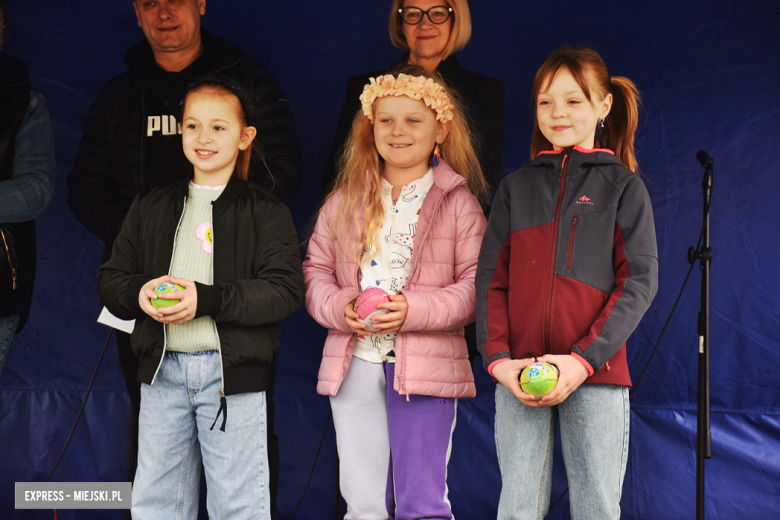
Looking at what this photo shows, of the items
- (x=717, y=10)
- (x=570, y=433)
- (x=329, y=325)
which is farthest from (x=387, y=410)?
(x=717, y=10)

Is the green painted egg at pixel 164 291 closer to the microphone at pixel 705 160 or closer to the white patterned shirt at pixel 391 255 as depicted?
the white patterned shirt at pixel 391 255

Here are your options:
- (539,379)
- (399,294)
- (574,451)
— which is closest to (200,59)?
(399,294)

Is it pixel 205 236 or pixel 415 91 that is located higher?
pixel 415 91

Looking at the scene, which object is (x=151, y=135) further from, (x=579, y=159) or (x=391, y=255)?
(x=579, y=159)

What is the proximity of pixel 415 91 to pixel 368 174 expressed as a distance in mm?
351

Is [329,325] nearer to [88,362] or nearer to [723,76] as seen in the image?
[88,362]

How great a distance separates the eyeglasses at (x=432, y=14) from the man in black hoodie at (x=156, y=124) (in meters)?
0.65

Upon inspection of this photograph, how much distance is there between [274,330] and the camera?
7.73ft

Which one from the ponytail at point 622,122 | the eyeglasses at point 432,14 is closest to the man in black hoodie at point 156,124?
the eyeglasses at point 432,14

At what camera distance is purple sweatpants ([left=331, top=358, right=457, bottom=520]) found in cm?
231

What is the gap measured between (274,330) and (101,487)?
150cm

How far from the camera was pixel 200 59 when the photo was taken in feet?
9.61

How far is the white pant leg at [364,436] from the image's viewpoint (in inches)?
93.4

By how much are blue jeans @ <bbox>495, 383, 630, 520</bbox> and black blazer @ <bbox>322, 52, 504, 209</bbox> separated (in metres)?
1.07
